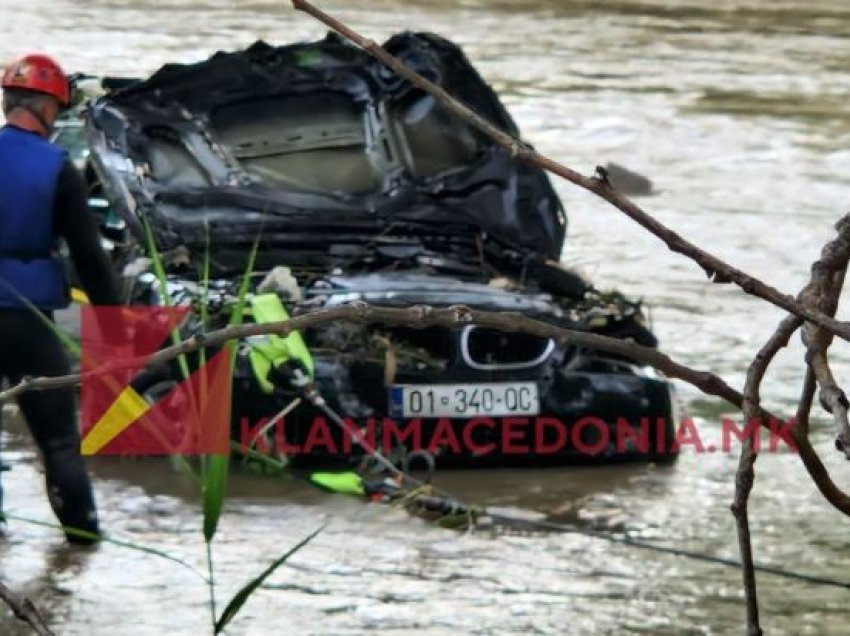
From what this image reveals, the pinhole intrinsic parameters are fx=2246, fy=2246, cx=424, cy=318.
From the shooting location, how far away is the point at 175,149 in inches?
422

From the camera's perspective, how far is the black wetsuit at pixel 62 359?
791 cm

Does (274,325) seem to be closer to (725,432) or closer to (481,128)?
(481,128)

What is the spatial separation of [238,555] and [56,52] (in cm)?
1697

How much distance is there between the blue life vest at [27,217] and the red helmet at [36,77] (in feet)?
0.54

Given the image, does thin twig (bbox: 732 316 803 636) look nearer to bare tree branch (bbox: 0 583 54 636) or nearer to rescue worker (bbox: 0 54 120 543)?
bare tree branch (bbox: 0 583 54 636)

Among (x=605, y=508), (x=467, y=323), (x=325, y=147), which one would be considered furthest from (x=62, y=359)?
(x=467, y=323)

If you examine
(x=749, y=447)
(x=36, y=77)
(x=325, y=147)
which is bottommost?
(x=325, y=147)

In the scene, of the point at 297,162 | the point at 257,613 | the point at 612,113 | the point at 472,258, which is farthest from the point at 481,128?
the point at 612,113

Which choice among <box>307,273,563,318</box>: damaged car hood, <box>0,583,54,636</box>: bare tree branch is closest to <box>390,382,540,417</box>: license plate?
<box>307,273,563,318</box>: damaged car hood

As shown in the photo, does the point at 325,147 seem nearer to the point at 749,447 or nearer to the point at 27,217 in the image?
the point at 27,217

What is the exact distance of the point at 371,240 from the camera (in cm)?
1030

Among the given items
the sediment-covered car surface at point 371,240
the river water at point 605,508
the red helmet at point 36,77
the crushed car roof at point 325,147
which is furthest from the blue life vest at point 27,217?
the crushed car roof at point 325,147

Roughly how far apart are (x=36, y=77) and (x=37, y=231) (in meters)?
0.54

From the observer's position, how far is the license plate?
9211 millimetres
